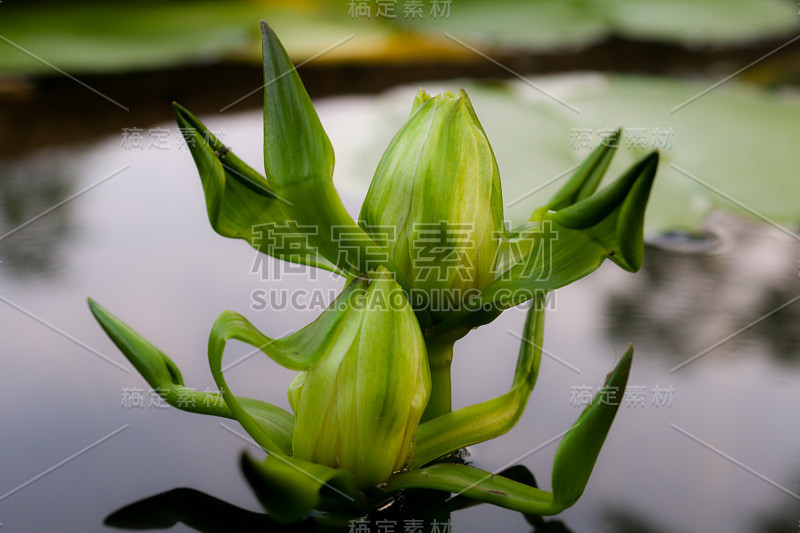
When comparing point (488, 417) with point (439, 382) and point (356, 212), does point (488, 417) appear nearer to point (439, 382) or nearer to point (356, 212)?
point (439, 382)

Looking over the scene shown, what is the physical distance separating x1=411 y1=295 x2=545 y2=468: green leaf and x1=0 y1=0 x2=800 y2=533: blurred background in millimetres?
32

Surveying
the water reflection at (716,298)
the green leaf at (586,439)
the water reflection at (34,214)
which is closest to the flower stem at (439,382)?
the green leaf at (586,439)

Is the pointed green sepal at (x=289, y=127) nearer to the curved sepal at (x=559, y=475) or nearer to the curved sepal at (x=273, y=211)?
the curved sepal at (x=273, y=211)

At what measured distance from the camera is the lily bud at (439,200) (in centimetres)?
46

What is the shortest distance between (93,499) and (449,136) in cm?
31

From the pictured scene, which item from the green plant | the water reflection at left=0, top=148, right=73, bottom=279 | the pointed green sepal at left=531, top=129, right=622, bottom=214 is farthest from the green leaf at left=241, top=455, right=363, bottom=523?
the water reflection at left=0, top=148, right=73, bottom=279

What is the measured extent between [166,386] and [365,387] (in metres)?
0.13

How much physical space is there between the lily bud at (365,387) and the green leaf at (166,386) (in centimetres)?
3

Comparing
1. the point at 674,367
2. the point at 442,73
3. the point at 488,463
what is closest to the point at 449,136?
the point at 488,463

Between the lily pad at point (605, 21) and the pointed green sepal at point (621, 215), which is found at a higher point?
the lily pad at point (605, 21)

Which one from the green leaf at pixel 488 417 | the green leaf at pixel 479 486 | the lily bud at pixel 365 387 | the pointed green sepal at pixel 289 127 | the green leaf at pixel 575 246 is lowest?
the green leaf at pixel 479 486

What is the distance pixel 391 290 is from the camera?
0.42 metres

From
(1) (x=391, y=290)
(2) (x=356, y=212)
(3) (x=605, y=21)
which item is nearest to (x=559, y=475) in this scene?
(1) (x=391, y=290)

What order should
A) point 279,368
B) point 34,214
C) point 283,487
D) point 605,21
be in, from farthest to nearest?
point 605,21 → point 34,214 → point 279,368 → point 283,487
